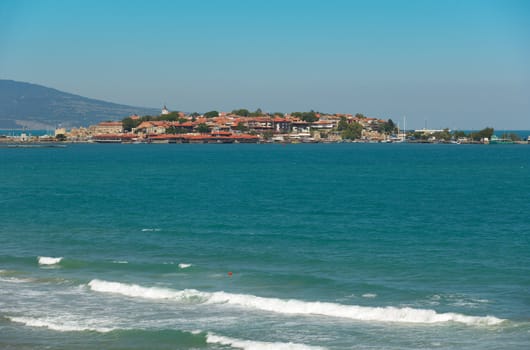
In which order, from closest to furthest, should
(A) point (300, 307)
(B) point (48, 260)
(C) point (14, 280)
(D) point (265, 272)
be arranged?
1. (A) point (300, 307)
2. (C) point (14, 280)
3. (D) point (265, 272)
4. (B) point (48, 260)

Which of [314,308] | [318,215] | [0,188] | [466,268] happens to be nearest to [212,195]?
[318,215]

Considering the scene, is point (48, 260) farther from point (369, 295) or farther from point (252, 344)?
point (252, 344)

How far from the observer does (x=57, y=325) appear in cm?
2295

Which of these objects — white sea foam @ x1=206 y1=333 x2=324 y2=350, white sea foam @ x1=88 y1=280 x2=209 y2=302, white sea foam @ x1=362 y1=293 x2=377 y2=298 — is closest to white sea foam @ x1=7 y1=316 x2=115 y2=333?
white sea foam @ x1=206 y1=333 x2=324 y2=350

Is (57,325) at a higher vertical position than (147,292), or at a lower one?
lower

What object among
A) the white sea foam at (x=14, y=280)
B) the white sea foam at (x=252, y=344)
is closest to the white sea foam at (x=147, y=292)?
the white sea foam at (x=14, y=280)

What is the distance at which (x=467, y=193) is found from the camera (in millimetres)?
62875

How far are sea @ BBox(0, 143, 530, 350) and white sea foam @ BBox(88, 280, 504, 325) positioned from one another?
0.07 m

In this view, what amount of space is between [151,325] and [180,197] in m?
37.2

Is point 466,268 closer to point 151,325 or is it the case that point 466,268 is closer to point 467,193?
point 151,325

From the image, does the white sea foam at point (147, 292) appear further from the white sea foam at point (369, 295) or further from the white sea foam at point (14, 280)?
the white sea foam at point (369, 295)

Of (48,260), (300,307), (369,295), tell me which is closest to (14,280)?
(48,260)

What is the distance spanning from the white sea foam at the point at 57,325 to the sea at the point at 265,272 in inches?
2.6

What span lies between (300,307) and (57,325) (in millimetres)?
7722
